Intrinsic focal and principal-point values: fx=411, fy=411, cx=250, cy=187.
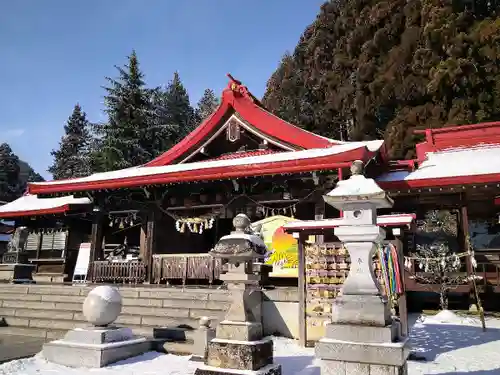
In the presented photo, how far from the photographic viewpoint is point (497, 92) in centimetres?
2233

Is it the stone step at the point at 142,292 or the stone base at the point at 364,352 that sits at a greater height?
the stone step at the point at 142,292

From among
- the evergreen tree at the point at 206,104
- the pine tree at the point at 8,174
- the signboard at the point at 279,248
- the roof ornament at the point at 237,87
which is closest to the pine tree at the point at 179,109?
the evergreen tree at the point at 206,104

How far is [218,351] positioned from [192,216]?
27.9 feet

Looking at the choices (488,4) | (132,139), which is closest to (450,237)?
(488,4)

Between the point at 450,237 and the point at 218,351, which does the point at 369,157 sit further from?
the point at 450,237

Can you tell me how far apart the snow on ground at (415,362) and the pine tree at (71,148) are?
28196 millimetres

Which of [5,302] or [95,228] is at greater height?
[95,228]

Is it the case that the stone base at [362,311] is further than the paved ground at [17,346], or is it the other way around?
the paved ground at [17,346]

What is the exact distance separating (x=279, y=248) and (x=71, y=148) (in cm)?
3553

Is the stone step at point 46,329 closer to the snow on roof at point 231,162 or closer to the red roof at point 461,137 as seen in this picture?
the snow on roof at point 231,162

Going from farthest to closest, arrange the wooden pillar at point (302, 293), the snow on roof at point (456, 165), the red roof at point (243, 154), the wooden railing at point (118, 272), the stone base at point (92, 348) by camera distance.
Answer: the red roof at point (243, 154), the wooden railing at point (118, 272), the snow on roof at point (456, 165), the wooden pillar at point (302, 293), the stone base at point (92, 348)

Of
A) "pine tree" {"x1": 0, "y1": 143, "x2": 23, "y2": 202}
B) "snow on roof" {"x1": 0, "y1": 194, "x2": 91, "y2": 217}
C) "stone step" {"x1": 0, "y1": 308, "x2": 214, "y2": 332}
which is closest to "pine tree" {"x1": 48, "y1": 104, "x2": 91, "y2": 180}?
"pine tree" {"x1": 0, "y1": 143, "x2": 23, "y2": 202}

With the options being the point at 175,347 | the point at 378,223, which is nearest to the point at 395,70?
the point at 378,223

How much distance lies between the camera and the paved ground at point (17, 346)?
732 centimetres
